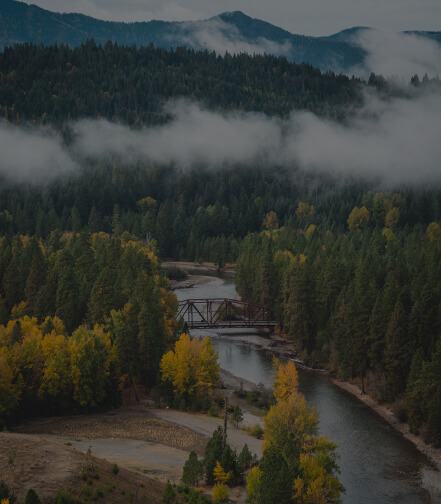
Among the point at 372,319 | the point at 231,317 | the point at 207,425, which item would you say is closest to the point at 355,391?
the point at 372,319

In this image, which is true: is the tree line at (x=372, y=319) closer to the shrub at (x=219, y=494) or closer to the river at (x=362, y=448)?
the river at (x=362, y=448)

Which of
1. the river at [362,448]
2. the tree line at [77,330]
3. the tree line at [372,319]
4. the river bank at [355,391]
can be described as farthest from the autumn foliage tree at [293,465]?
the tree line at [77,330]

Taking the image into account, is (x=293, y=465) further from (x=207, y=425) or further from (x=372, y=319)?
(x=372, y=319)

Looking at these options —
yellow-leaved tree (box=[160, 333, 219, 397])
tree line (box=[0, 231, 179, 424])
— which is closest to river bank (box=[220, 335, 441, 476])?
tree line (box=[0, 231, 179, 424])

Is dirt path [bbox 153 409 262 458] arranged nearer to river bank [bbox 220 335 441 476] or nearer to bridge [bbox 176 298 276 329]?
river bank [bbox 220 335 441 476]

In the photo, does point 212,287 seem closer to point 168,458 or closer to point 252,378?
point 252,378
